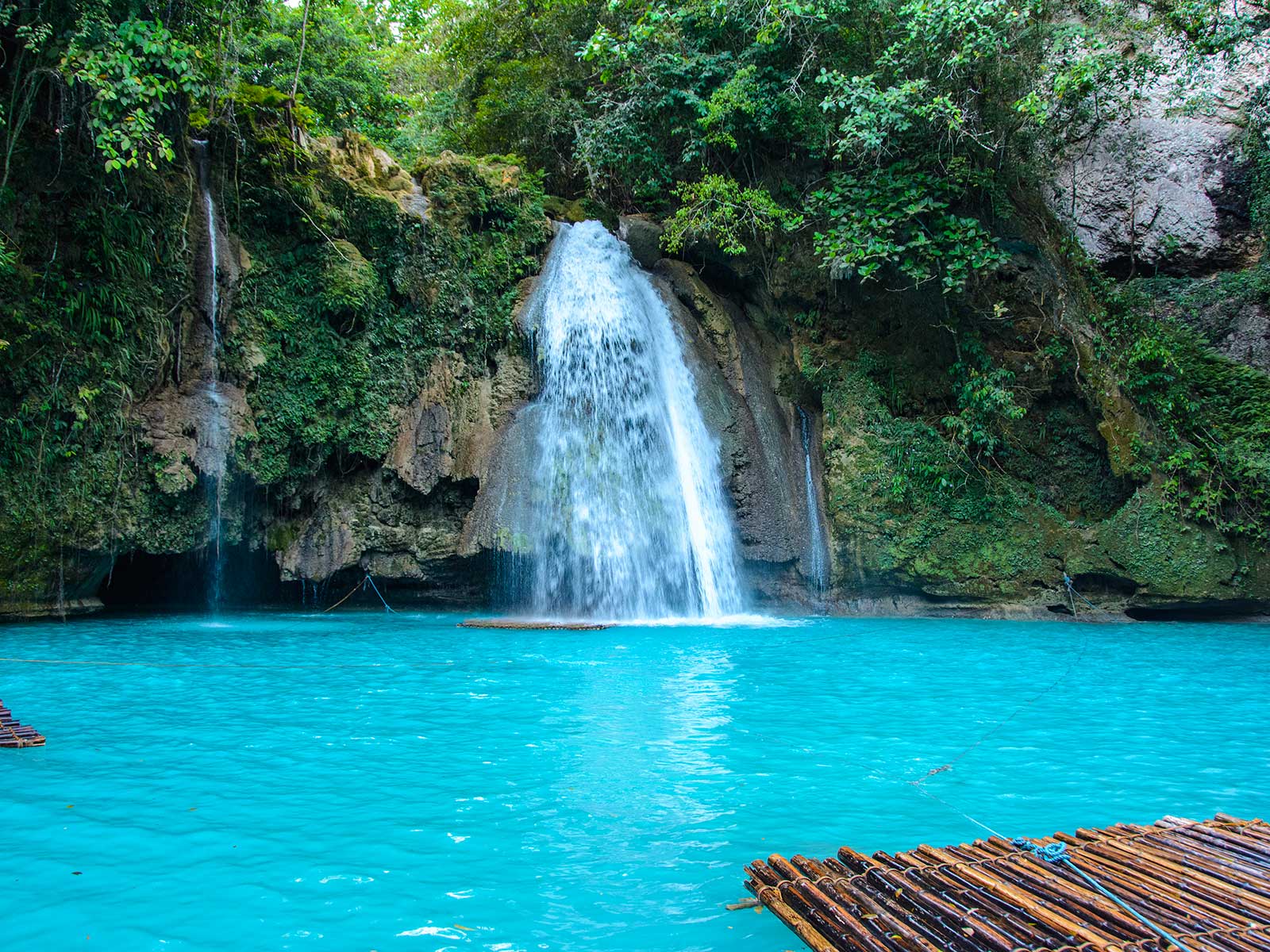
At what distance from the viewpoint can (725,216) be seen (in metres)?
13.9

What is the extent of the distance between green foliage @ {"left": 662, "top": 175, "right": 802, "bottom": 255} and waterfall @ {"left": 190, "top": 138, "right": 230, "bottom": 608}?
7.02 meters

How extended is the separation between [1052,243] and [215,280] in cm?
1322

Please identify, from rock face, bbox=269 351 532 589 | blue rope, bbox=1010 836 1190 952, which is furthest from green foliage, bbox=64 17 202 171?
blue rope, bbox=1010 836 1190 952

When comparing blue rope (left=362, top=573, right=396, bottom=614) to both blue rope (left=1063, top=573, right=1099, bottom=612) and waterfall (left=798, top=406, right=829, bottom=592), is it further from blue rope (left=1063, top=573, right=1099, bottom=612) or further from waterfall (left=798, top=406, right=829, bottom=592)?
blue rope (left=1063, top=573, right=1099, bottom=612)

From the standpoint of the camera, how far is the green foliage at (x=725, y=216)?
1394 cm

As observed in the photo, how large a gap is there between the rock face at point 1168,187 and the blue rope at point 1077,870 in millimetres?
16012

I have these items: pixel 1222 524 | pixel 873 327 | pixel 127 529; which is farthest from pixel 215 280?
pixel 1222 524

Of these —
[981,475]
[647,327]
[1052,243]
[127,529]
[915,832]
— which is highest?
[1052,243]

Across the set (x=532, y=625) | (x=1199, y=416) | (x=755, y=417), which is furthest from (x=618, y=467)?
(x=1199, y=416)

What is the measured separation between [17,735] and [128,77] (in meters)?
7.52

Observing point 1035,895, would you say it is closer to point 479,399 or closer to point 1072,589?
point 1072,589

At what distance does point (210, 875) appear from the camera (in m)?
3.32

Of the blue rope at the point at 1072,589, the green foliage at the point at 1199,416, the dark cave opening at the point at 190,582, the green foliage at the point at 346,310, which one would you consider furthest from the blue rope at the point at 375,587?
the green foliage at the point at 1199,416

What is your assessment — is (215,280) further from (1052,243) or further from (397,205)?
(1052,243)
